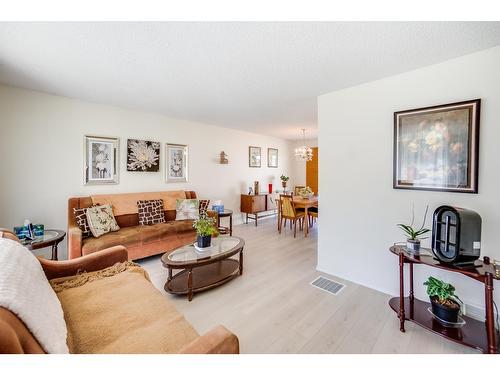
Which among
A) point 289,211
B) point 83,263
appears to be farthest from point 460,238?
point 289,211

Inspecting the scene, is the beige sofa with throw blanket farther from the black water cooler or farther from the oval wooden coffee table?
the black water cooler

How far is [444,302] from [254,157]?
4615mm

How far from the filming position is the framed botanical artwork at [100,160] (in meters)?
3.23

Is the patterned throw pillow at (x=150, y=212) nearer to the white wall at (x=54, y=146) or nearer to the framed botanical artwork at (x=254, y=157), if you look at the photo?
the white wall at (x=54, y=146)

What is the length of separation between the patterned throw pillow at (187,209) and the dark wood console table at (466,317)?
283 centimetres

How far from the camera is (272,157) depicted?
6.32 metres

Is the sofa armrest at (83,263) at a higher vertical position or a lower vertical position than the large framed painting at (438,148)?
lower

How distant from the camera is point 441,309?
1689mm

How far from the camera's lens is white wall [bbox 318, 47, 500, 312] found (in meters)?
1.77

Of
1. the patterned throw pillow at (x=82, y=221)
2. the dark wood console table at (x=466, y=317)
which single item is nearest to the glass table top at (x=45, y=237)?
the patterned throw pillow at (x=82, y=221)

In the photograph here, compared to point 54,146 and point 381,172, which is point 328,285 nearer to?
point 381,172
